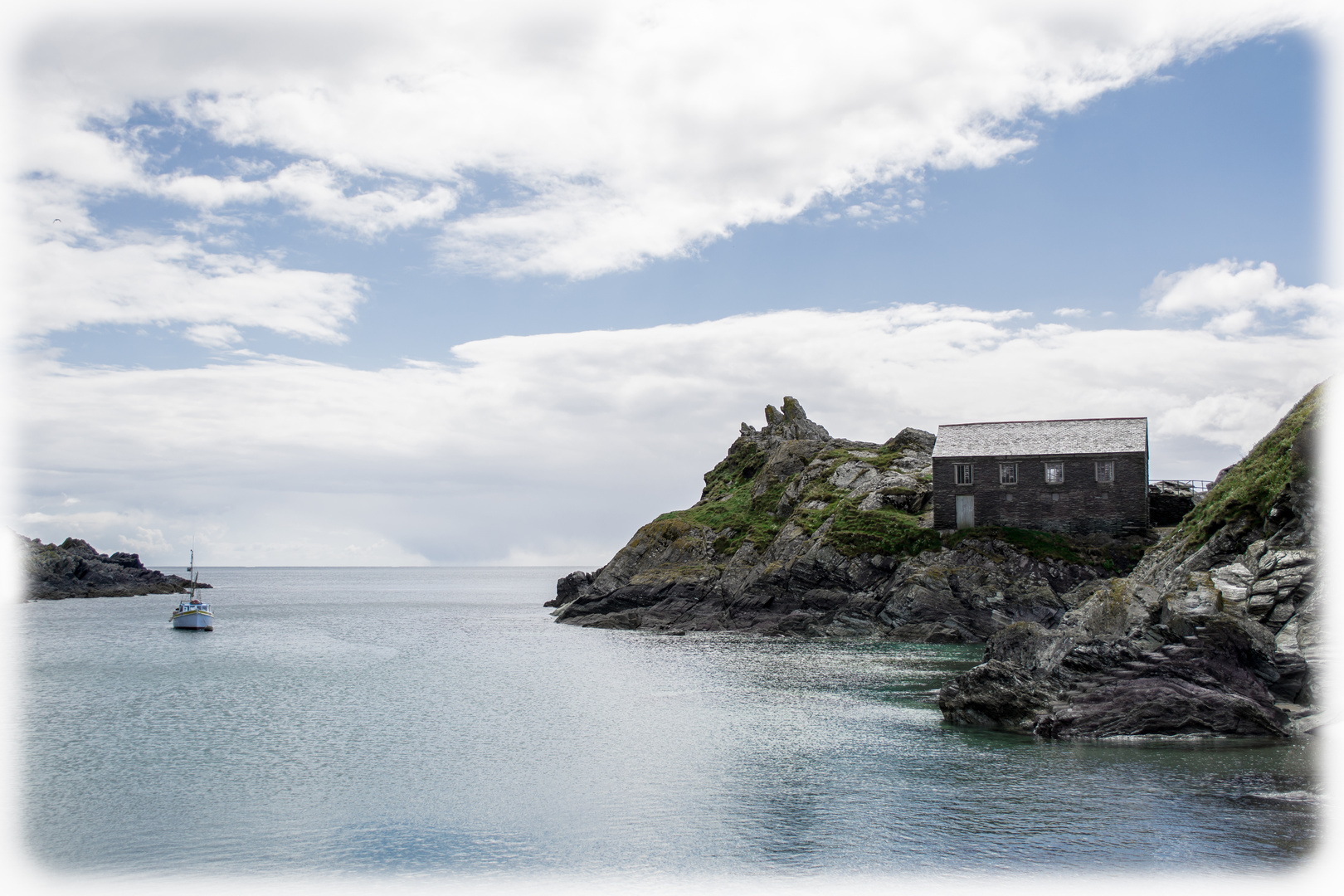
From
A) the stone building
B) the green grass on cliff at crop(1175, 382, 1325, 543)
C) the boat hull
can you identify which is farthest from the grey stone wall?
the boat hull

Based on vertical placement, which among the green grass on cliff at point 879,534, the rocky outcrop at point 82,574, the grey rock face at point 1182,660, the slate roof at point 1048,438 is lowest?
the rocky outcrop at point 82,574

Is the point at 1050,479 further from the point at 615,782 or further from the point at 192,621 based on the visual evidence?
the point at 192,621

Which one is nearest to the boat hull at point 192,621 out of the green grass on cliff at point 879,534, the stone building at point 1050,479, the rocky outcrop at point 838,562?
the rocky outcrop at point 838,562

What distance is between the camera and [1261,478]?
39.9 meters

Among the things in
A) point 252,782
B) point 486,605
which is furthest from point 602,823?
point 486,605

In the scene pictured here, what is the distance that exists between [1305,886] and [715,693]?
29366 millimetres

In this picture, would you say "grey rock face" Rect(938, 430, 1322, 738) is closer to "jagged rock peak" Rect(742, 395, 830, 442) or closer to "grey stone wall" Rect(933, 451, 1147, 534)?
"grey stone wall" Rect(933, 451, 1147, 534)

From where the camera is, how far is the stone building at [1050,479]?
240ft

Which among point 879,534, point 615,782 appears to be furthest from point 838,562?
point 615,782

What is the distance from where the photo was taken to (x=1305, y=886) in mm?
17000

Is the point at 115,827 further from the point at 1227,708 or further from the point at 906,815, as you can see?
the point at 1227,708

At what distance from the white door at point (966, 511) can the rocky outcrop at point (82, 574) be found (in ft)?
480

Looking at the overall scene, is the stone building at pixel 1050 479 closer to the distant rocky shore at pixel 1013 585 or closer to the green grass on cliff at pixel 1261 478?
the distant rocky shore at pixel 1013 585

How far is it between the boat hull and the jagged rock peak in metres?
67.3
